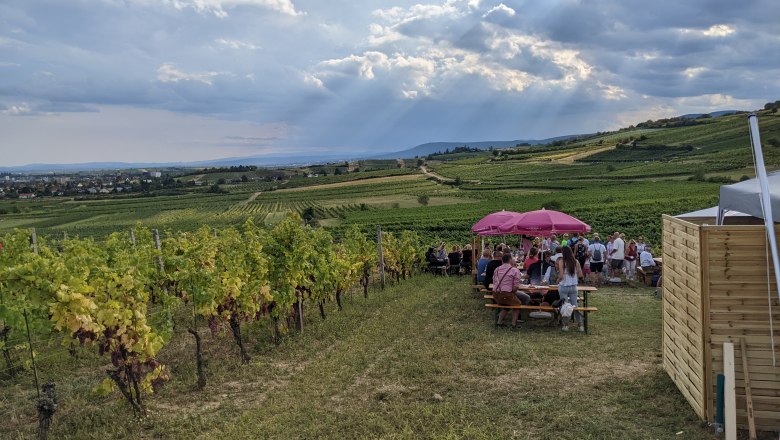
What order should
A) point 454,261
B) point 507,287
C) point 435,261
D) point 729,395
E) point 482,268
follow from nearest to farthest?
point 729,395, point 507,287, point 482,268, point 454,261, point 435,261

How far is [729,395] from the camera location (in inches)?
191

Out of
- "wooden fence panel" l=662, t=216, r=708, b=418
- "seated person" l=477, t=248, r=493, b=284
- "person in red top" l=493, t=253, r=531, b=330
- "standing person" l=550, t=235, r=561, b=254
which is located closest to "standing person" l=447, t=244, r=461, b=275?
"standing person" l=550, t=235, r=561, b=254

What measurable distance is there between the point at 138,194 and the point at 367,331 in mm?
83649

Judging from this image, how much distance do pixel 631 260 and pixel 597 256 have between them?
1.23 metres

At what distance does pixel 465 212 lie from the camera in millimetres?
45094

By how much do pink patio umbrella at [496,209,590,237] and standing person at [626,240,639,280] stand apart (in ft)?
14.8

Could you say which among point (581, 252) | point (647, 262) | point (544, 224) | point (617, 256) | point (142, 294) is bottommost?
point (647, 262)

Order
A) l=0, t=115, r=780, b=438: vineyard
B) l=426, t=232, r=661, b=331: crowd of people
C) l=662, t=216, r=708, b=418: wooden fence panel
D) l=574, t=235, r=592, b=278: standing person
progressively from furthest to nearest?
A: l=574, t=235, r=592, b=278: standing person < l=426, t=232, r=661, b=331: crowd of people < l=0, t=115, r=780, b=438: vineyard < l=662, t=216, r=708, b=418: wooden fence panel

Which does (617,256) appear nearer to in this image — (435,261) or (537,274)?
(537,274)

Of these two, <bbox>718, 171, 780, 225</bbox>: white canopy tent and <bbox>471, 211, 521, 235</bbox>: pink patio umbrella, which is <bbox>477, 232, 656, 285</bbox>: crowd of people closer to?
<bbox>471, 211, 521, 235</bbox>: pink patio umbrella

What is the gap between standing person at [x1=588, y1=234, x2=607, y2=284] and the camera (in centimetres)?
1428

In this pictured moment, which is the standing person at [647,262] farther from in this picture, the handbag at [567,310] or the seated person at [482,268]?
the handbag at [567,310]

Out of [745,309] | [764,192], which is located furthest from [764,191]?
[745,309]

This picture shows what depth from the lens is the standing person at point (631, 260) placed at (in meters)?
14.7
